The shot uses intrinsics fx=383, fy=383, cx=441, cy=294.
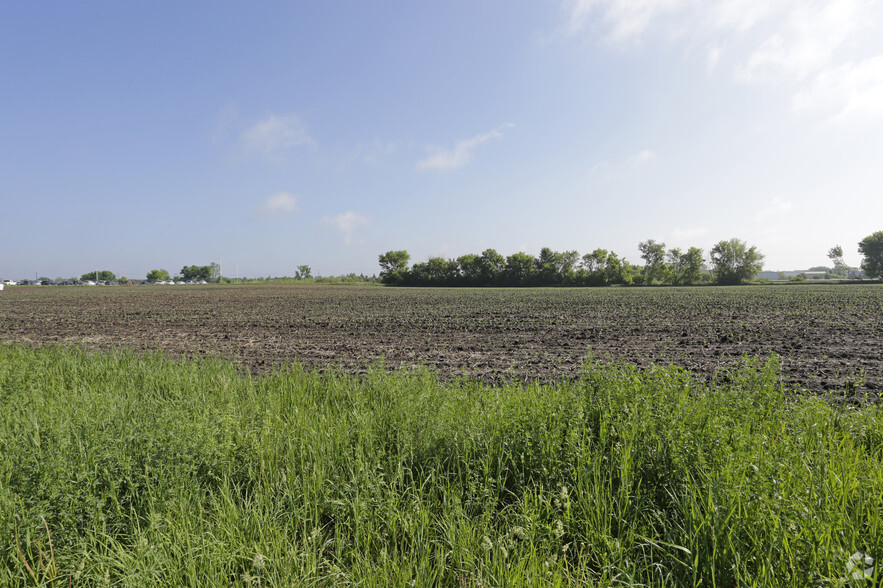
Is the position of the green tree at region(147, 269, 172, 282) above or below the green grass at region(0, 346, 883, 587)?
above

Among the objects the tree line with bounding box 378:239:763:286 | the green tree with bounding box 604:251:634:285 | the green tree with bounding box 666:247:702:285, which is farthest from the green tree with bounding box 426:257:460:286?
the green tree with bounding box 666:247:702:285

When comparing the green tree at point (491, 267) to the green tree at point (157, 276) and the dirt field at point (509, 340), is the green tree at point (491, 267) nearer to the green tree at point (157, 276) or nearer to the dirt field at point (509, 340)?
the dirt field at point (509, 340)

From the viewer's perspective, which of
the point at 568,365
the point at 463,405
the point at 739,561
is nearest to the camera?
the point at 739,561

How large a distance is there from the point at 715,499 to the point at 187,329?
18.3 meters

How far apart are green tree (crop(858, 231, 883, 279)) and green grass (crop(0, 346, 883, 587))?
5419 inches

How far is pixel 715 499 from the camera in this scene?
8.51 ft

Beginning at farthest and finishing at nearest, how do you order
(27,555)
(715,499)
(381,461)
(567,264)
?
(567,264) → (381,461) → (715,499) → (27,555)

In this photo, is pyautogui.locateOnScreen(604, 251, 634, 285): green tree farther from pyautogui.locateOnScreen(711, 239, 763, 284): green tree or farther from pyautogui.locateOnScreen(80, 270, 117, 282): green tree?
pyautogui.locateOnScreen(80, 270, 117, 282): green tree

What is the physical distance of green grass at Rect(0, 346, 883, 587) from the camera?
227cm

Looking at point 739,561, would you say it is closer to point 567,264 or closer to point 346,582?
point 346,582

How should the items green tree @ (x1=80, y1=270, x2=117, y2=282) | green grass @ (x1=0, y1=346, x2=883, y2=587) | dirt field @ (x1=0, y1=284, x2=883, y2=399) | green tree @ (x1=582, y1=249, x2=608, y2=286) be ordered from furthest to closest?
green tree @ (x1=80, y1=270, x2=117, y2=282)
green tree @ (x1=582, y1=249, x2=608, y2=286)
dirt field @ (x1=0, y1=284, x2=883, y2=399)
green grass @ (x1=0, y1=346, x2=883, y2=587)

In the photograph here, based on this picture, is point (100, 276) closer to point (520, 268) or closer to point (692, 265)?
point (520, 268)

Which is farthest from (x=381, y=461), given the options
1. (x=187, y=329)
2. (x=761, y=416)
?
(x=187, y=329)

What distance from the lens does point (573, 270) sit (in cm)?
9062
